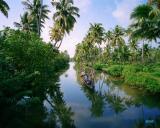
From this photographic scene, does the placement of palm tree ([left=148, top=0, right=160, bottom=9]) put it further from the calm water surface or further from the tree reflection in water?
the tree reflection in water

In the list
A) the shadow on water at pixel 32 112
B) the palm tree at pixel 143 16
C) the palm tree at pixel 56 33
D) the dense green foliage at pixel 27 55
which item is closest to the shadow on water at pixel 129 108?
the shadow on water at pixel 32 112

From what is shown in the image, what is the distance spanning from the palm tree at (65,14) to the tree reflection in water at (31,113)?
89.2 ft

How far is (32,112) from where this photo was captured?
53.0ft

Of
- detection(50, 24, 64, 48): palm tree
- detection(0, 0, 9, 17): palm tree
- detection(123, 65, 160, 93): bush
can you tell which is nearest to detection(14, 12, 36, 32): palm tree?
detection(50, 24, 64, 48): palm tree

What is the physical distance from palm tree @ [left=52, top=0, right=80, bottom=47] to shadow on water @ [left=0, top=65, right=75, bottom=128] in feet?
88.7

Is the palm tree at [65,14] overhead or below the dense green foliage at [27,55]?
overhead

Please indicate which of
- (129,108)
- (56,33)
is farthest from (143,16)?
(56,33)

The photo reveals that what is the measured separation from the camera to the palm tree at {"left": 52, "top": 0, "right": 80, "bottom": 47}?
45.2m

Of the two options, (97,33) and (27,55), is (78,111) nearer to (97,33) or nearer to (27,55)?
(27,55)

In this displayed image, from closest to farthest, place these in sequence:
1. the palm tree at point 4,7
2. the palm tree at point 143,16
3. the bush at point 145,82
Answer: the bush at point 145,82 < the palm tree at point 143,16 < the palm tree at point 4,7

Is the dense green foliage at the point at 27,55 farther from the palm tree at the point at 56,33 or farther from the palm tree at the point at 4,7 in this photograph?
the palm tree at the point at 56,33

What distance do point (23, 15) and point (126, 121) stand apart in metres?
34.3

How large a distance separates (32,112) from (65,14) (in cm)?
3087

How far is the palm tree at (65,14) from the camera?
4519 centimetres
